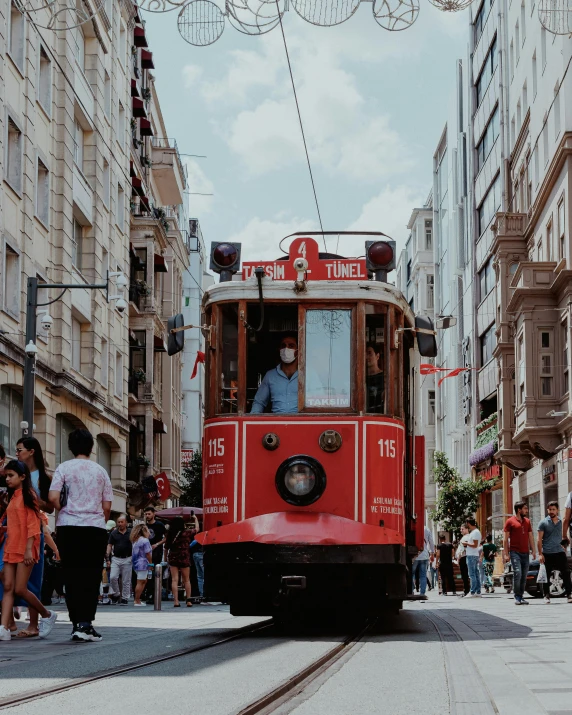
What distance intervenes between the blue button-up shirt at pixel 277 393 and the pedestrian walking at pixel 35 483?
215 cm

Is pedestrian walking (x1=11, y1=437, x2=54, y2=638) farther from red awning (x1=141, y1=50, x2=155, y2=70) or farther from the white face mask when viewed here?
red awning (x1=141, y1=50, x2=155, y2=70)

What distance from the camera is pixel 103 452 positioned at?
4353 cm

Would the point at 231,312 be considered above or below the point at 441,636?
above

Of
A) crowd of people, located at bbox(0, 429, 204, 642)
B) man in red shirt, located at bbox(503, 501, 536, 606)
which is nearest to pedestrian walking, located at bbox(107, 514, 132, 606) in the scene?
man in red shirt, located at bbox(503, 501, 536, 606)

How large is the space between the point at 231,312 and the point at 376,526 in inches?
→ 100.0

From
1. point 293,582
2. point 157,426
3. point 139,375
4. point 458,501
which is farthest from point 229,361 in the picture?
point 157,426

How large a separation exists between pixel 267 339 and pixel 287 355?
12.1 inches

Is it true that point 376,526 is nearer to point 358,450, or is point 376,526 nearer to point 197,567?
point 358,450

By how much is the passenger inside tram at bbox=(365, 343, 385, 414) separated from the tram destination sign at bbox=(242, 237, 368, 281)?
0.74 meters

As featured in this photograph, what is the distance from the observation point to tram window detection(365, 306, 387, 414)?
12.9m

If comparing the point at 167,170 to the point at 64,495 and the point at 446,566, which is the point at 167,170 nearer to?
the point at 446,566

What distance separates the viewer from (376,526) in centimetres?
1243

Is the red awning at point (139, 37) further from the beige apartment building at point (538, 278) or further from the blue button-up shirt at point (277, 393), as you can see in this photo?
the blue button-up shirt at point (277, 393)

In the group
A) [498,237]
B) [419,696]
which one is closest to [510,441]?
[498,237]
